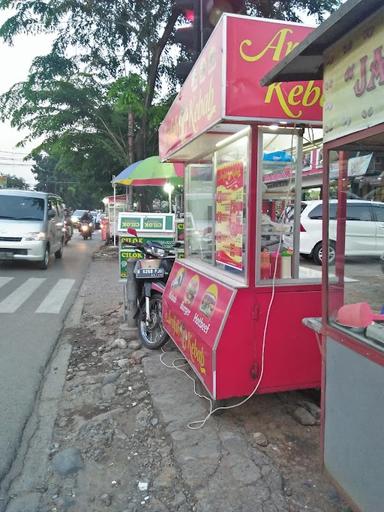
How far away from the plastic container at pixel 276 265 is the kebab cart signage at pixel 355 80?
4.41 feet

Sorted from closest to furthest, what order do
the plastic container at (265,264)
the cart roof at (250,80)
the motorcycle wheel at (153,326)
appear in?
1. the cart roof at (250,80)
2. the plastic container at (265,264)
3. the motorcycle wheel at (153,326)

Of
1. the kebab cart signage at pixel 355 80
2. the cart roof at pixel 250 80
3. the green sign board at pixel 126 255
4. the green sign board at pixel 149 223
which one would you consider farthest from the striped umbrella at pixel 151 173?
the kebab cart signage at pixel 355 80

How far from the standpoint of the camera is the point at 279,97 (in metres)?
3.04

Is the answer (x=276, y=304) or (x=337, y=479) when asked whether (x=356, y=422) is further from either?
(x=276, y=304)

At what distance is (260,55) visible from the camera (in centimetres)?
296

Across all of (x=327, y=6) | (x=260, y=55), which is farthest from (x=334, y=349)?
(x=327, y=6)

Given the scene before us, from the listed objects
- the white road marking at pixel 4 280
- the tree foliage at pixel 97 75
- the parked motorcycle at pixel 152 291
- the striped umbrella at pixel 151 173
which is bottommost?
the white road marking at pixel 4 280

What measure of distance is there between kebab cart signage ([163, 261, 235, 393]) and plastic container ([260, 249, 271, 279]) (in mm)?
336

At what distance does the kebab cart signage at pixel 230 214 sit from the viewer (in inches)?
146

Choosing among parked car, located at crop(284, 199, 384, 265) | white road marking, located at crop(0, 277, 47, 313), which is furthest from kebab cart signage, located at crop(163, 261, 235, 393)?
white road marking, located at crop(0, 277, 47, 313)

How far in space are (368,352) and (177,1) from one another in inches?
159

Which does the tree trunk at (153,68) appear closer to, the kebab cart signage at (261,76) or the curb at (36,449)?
the curb at (36,449)

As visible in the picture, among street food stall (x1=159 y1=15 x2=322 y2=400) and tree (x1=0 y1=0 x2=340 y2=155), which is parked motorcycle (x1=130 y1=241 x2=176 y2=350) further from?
tree (x1=0 y1=0 x2=340 y2=155)

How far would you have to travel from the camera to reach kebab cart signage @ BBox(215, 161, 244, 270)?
370cm
